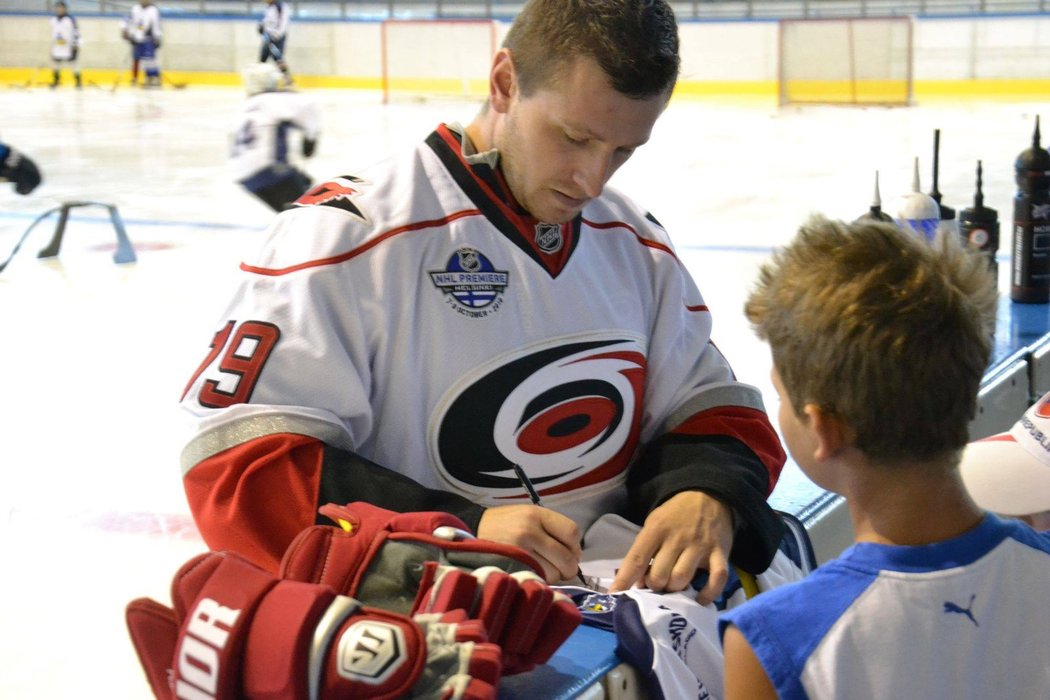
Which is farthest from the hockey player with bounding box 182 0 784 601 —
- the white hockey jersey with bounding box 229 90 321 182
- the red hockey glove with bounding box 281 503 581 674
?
the white hockey jersey with bounding box 229 90 321 182

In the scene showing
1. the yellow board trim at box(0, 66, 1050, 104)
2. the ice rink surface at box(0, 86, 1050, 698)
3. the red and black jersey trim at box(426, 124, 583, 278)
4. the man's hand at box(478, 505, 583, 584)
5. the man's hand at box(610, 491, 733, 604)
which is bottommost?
the ice rink surface at box(0, 86, 1050, 698)

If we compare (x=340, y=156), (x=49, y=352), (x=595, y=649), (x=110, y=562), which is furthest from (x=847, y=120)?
(x=595, y=649)

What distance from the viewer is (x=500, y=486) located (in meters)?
1.45

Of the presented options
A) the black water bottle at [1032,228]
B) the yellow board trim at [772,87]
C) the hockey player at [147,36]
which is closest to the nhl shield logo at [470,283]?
the black water bottle at [1032,228]

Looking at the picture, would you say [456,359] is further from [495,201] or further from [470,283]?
[495,201]

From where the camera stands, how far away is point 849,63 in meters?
12.5

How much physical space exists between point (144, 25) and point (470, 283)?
16.6m

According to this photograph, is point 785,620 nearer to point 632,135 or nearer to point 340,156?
point 632,135

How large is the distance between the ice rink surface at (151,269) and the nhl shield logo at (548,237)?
0.31 meters

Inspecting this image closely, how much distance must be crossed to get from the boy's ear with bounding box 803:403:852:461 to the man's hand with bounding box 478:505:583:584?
0.35 metres

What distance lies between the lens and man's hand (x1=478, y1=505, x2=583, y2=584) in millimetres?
1243

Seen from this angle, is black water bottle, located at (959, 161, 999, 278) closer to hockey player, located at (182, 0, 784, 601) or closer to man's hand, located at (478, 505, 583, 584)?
hockey player, located at (182, 0, 784, 601)

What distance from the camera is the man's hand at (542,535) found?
4.08ft

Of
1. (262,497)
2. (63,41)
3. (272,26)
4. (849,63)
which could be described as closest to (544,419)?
(262,497)
